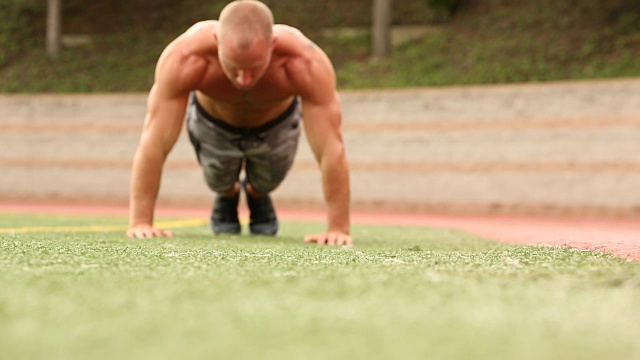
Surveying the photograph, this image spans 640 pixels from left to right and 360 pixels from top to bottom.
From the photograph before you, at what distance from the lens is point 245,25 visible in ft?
9.50

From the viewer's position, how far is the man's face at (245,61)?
2.89m

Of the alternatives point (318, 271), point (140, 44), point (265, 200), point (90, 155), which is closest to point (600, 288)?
point (318, 271)

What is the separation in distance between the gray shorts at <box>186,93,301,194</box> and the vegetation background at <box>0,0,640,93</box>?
7.28 metres

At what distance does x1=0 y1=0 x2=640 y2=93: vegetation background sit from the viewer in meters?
10.7

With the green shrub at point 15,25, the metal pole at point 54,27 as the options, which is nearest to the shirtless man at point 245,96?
the metal pole at point 54,27

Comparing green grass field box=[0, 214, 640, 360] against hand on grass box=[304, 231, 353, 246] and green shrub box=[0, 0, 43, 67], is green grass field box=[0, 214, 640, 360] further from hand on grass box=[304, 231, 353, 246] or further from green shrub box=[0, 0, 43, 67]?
green shrub box=[0, 0, 43, 67]

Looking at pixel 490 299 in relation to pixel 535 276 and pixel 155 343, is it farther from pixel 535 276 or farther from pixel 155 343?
pixel 155 343

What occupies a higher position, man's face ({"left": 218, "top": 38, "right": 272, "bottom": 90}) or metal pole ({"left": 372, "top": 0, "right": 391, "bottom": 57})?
metal pole ({"left": 372, "top": 0, "right": 391, "bottom": 57})

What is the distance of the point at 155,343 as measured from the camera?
3.03 ft

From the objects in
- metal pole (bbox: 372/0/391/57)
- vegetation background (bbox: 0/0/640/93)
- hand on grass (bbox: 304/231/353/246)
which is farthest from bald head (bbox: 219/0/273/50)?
metal pole (bbox: 372/0/391/57)

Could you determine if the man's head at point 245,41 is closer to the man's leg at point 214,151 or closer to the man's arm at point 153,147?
the man's arm at point 153,147

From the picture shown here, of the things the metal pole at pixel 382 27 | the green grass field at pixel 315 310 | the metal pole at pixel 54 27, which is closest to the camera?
the green grass field at pixel 315 310

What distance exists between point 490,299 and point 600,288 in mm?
265

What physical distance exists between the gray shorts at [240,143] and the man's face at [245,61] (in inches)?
27.3
